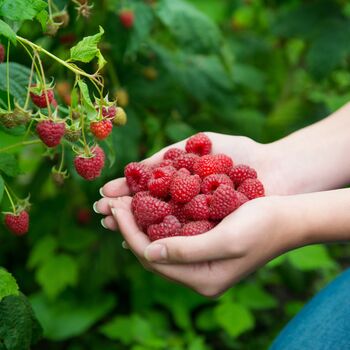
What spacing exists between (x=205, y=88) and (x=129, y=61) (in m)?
0.32

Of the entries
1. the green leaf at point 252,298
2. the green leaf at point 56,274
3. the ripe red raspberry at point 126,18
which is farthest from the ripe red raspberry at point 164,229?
the green leaf at point 252,298

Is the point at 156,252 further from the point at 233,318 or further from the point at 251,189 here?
the point at 233,318

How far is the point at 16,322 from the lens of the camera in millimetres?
→ 1068

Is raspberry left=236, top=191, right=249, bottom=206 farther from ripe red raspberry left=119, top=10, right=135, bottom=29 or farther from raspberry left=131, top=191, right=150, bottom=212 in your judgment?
ripe red raspberry left=119, top=10, right=135, bottom=29

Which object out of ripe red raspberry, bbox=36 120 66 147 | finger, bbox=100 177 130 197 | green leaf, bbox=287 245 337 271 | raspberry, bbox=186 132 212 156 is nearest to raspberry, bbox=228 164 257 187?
raspberry, bbox=186 132 212 156

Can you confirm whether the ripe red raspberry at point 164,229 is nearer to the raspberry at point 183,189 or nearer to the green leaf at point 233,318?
the raspberry at point 183,189

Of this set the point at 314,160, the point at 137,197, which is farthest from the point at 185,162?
the point at 314,160

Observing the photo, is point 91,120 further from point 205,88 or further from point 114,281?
point 114,281

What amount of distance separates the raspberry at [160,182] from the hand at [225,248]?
0.11m

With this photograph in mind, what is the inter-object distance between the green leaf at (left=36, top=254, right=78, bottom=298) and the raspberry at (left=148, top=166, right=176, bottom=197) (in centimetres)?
73

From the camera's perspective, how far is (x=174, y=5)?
1.64 meters

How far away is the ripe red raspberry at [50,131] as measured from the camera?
0.93 m

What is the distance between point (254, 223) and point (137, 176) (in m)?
0.34

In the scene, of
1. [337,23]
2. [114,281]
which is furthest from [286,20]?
[114,281]
